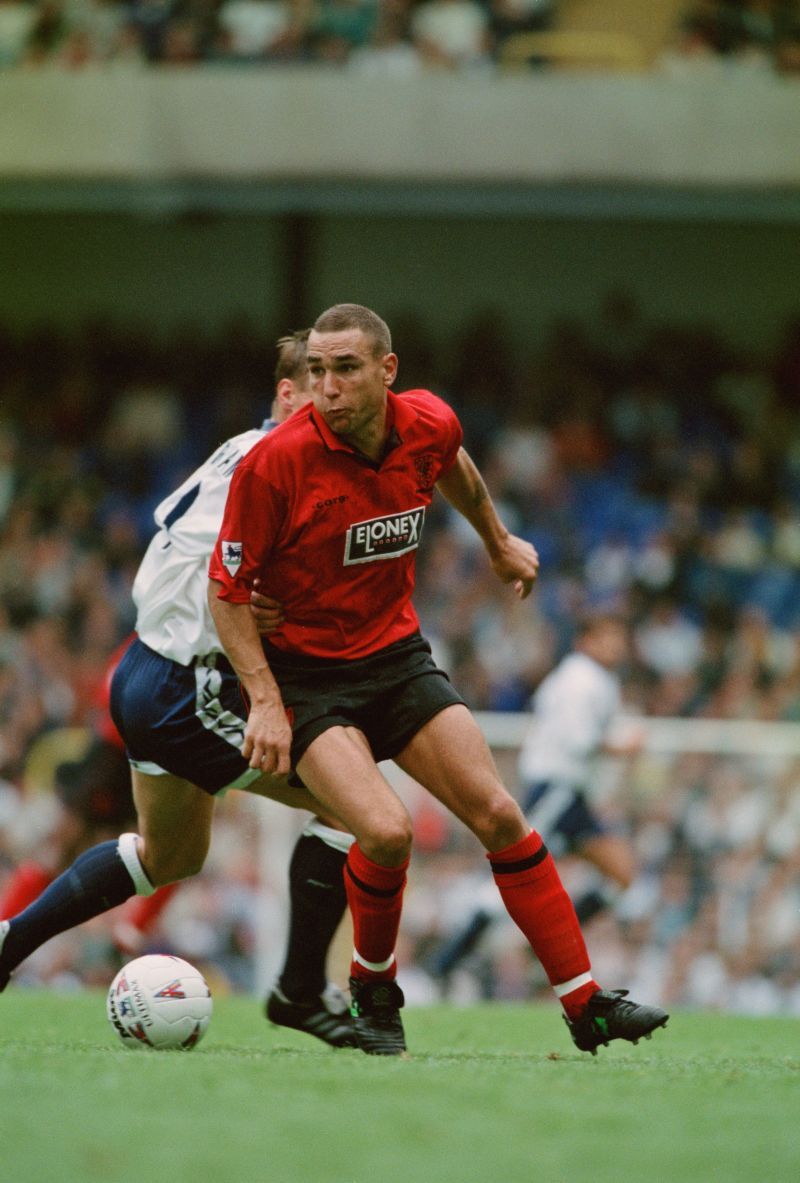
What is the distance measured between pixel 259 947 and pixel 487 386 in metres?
6.25

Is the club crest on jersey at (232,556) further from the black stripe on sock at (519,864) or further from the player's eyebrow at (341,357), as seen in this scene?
the black stripe on sock at (519,864)

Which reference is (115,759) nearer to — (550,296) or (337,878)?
(337,878)

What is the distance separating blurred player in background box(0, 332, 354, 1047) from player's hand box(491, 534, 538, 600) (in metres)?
0.75

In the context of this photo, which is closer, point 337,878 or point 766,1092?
point 766,1092

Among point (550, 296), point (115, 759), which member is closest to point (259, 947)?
point (115, 759)

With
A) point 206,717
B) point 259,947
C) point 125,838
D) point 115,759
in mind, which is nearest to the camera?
point 206,717

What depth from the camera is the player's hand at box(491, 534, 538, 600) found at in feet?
18.5

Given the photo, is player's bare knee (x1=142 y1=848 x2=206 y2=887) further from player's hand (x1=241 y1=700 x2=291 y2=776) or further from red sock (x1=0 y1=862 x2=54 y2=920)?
red sock (x1=0 y1=862 x2=54 y2=920)

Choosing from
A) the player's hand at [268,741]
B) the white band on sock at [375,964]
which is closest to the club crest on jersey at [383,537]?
the player's hand at [268,741]

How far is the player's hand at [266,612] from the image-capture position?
5.05 m

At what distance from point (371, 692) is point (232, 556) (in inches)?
21.4

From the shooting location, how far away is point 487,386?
15422mm

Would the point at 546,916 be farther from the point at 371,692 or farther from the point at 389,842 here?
the point at 371,692

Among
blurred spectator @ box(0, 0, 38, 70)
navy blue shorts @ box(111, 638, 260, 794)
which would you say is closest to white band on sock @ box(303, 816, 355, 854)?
navy blue shorts @ box(111, 638, 260, 794)
